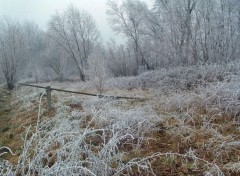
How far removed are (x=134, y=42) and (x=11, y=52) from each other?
12.0 m

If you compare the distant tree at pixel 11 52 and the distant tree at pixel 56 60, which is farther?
the distant tree at pixel 56 60

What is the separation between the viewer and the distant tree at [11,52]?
69.4ft

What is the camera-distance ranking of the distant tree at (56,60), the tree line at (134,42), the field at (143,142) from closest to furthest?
the field at (143,142)
the tree line at (134,42)
the distant tree at (56,60)

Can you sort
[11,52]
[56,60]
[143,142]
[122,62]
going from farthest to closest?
1. [56,60]
2. [122,62]
3. [11,52]
4. [143,142]

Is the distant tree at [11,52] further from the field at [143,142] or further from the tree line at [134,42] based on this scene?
the field at [143,142]

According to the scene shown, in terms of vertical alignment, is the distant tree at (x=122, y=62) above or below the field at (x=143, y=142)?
above

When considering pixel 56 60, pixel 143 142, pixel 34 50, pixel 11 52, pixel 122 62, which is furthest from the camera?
pixel 34 50

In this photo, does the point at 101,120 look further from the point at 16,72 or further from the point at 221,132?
the point at 16,72

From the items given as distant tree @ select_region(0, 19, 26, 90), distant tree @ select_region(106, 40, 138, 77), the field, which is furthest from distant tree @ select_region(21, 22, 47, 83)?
the field

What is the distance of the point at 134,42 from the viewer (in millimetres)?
26859

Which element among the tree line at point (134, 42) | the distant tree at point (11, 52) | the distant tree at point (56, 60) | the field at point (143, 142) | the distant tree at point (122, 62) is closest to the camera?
the field at point (143, 142)

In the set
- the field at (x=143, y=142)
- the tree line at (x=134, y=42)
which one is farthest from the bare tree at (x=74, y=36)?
the field at (x=143, y=142)

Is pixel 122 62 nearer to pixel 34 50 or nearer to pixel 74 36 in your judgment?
pixel 74 36

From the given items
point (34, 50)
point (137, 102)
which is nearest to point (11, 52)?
point (137, 102)
